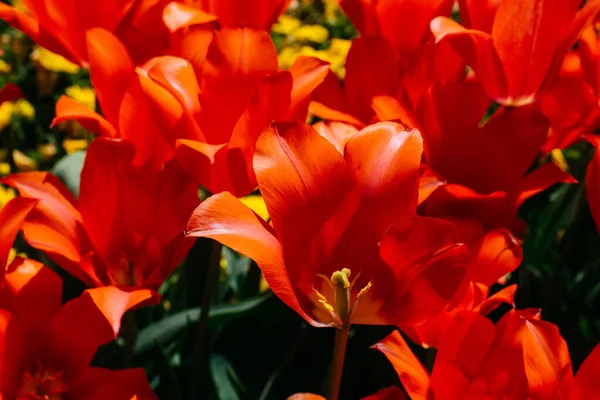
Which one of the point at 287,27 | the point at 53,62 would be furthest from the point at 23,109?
the point at 287,27

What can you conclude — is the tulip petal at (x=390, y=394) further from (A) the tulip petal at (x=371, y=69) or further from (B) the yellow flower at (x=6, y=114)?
(B) the yellow flower at (x=6, y=114)

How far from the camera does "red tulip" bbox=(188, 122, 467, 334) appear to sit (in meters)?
0.65

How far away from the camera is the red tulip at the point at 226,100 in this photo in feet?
2.55

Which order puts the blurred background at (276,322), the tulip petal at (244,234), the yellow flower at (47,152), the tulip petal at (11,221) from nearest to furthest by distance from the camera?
the tulip petal at (244,234) → the tulip petal at (11,221) → the blurred background at (276,322) → the yellow flower at (47,152)

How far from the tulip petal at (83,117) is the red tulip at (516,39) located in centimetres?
36

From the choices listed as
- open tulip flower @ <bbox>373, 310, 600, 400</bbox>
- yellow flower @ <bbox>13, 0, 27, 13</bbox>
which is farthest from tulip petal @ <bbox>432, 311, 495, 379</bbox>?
yellow flower @ <bbox>13, 0, 27, 13</bbox>

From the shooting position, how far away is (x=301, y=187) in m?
0.67

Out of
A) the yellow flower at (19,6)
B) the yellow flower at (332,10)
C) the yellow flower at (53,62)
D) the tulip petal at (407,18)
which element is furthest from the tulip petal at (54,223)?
the yellow flower at (332,10)

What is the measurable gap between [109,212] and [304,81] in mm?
242

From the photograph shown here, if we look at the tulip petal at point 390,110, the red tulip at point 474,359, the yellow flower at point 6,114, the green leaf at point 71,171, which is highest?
the tulip petal at point 390,110

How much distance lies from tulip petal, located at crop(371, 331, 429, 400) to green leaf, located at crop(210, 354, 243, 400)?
0.43 metres

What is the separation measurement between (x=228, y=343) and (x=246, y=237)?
0.55 metres

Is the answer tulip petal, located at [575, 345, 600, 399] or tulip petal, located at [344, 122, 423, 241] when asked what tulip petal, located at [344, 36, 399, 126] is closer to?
tulip petal, located at [344, 122, 423, 241]

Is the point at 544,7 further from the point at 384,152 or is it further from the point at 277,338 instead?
the point at 277,338
